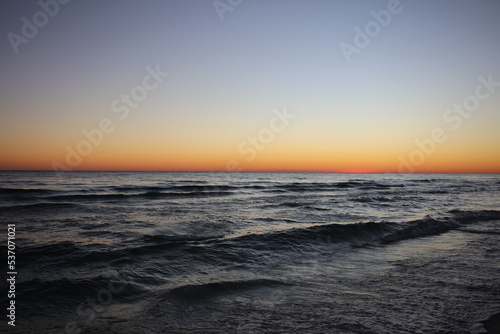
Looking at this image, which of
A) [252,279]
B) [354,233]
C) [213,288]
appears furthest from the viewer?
[354,233]

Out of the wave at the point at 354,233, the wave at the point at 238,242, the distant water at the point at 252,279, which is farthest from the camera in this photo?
the wave at the point at 354,233

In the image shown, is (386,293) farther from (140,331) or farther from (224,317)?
(140,331)

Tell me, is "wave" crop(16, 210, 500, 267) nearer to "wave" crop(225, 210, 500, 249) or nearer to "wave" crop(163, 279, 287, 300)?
"wave" crop(225, 210, 500, 249)

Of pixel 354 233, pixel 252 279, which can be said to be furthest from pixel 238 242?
pixel 354 233

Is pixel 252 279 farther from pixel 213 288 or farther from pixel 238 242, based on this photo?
pixel 238 242

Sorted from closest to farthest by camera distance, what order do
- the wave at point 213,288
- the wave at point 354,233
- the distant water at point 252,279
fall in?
1. the distant water at point 252,279
2. the wave at point 213,288
3. the wave at point 354,233

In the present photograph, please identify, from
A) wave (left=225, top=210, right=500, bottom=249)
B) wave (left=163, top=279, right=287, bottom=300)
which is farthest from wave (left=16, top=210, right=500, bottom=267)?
wave (left=163, top=279, right=287, bottom=300)

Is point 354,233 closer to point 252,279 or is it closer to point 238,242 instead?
point 238,242

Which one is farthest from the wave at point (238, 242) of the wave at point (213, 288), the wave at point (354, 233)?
the wave at point (213, 288)

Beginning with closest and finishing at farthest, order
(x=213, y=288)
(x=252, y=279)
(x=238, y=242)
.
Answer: (x=213, y=288)
(x=252, y=279)
(x=238, y=242)

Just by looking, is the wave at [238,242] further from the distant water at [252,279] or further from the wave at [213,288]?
the wave at [213,288]

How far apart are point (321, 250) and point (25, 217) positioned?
45.0ft

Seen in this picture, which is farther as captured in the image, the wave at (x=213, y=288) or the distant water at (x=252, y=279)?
the wave at (x=213, y=288)

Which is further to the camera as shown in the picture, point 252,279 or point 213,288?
point 252,279
